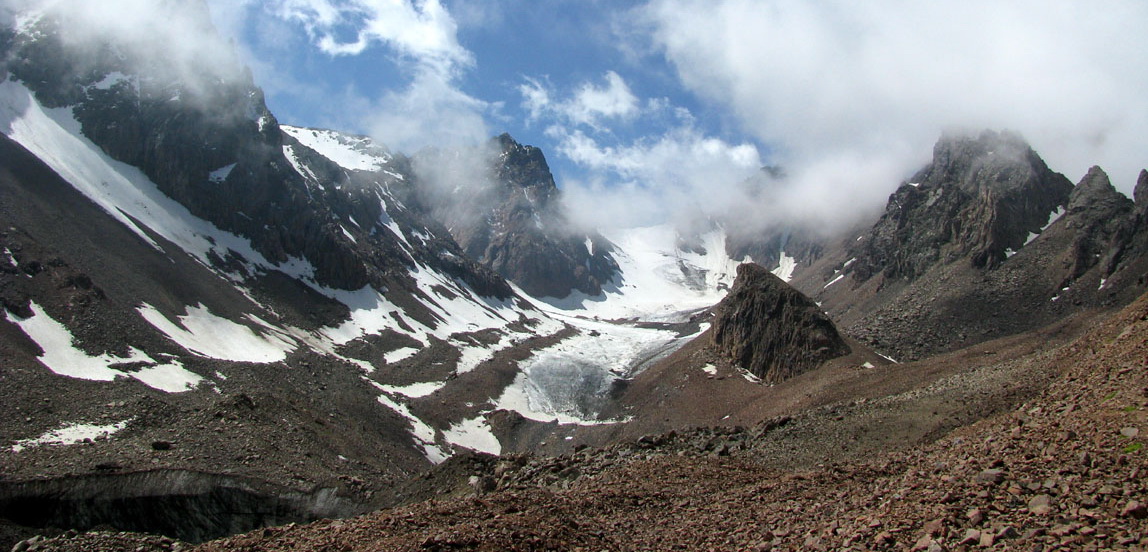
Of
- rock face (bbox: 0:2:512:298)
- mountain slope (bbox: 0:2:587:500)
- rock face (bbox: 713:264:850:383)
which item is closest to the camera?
mountain slope (bbox: 0:2:587:500)

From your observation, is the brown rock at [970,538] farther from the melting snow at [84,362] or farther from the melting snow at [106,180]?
the melting snow at [106,180]

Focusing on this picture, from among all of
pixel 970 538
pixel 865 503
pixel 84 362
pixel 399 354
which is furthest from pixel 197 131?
pixel 970 538

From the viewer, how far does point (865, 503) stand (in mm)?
15352

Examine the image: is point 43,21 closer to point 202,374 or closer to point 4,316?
point 4,316

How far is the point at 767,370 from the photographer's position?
8800cm

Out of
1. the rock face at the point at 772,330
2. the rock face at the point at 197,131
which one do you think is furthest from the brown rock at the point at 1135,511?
the rock face at the point at 197,131

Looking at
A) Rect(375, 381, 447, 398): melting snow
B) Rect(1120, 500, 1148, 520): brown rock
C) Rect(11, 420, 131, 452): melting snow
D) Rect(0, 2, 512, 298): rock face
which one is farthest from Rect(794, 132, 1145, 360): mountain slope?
Rect(0, 2, 512, 298): rock face

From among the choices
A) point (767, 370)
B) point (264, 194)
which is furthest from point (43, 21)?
point (767, 370)

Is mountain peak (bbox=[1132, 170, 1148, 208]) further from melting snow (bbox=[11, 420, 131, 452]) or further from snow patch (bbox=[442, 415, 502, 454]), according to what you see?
melting snow (bbox=[11, 420, 131, 452])

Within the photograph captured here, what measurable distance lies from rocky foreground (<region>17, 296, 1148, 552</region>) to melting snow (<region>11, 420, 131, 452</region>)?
2533 centimetres

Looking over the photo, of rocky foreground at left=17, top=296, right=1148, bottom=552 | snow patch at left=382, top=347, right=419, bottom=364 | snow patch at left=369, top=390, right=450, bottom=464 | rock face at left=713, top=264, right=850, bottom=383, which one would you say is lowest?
snow patch at left=369, top=390, right=450, bottom=464

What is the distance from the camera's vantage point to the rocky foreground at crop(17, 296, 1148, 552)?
11.3m

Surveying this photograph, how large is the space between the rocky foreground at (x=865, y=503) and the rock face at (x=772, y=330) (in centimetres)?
5707

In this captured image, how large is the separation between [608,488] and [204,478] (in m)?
23.1
